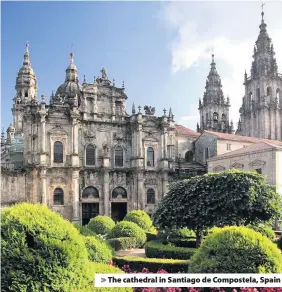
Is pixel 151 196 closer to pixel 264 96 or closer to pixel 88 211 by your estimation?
pixel 88 211

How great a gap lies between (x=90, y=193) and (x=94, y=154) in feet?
12.4

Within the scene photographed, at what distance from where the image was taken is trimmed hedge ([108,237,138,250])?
63.0 ft

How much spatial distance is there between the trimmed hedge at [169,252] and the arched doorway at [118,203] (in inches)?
654

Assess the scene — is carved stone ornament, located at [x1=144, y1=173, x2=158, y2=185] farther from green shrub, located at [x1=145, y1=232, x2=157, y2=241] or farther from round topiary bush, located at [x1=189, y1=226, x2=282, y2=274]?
round topiary bush, located at [x1=189, y1=226, x2=282, y2=274]

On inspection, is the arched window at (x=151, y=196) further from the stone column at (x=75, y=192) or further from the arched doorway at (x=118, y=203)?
the stone column at (x=75, y=192)

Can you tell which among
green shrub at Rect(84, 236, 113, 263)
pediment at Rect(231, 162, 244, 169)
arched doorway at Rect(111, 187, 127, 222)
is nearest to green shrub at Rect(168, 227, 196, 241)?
green shrub at Rect(84, 236, 113, 263)

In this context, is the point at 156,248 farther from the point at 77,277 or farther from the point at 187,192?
the point at 77,277

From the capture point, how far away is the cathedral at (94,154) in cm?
3047

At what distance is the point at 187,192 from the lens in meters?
16.7

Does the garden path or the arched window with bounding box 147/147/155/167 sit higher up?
the arched window with bounding box 147/147/155/167

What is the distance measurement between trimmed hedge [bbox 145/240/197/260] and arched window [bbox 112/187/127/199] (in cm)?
1663

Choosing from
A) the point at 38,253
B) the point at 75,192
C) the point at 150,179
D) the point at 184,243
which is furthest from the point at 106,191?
the point at 38,253

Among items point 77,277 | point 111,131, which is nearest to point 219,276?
point 77,277

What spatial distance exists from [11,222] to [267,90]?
5358 centimetres
